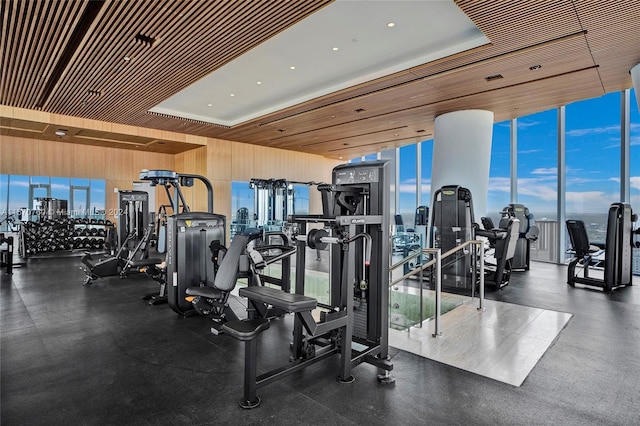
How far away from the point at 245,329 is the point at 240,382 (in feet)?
2.12

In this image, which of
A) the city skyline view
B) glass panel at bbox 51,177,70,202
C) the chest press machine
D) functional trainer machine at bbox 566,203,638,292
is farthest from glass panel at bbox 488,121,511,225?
glass panel at bbox 51,177,70,202

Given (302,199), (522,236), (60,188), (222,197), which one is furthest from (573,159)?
(60,188)

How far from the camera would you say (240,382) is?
280 cm

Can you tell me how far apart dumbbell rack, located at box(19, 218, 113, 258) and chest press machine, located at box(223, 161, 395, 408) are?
28.3ft

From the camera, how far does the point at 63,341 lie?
12.0 feet

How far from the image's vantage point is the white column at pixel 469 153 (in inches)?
326

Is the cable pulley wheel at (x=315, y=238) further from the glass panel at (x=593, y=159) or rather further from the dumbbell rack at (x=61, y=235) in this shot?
the dumbbell rack at (x=61, y=235)

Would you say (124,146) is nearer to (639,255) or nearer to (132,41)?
(132,41)

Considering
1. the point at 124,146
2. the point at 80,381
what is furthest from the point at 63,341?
the point at 124,146

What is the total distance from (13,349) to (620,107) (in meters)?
11.0

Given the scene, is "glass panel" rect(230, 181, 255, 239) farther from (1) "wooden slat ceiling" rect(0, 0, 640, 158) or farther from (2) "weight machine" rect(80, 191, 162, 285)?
(2) "weight machine" rect(80, 191, 162, 285)

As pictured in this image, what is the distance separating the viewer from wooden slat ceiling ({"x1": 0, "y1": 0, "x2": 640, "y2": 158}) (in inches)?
158

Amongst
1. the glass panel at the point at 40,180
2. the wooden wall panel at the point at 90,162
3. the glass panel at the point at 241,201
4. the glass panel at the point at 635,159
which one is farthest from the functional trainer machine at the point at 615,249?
the glass panel at the point at 40,180

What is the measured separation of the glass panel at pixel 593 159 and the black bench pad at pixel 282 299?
25.2 ft
